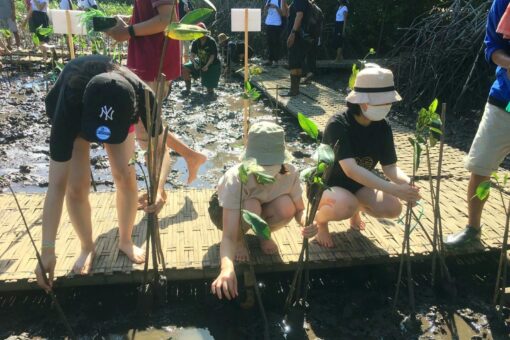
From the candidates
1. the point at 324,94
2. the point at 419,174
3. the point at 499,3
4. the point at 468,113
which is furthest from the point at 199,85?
the point at 499,3

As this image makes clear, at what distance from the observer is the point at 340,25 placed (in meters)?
9.47

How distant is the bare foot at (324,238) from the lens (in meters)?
2.57

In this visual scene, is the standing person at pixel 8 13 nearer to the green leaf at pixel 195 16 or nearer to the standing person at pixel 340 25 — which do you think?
the standing person at pixel 340 25

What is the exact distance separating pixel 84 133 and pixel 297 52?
5.33 meters

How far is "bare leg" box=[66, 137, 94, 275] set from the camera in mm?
2152

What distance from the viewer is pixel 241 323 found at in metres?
2.25

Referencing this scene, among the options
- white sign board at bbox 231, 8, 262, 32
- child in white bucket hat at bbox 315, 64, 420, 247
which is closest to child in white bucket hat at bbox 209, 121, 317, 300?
child in white bucket hat at bbox 315, 64, 420, 247

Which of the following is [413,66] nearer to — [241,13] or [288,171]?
[241,13]

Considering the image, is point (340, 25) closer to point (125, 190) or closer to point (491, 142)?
point (491, 142)

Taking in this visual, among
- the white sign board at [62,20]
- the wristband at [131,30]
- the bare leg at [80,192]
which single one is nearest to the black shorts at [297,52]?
the white sign board at [62,20]

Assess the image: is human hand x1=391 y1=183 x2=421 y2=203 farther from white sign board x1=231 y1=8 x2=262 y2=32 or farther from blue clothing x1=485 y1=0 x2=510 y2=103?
white sign board x1=231 y1=8 x2=262 y2=32

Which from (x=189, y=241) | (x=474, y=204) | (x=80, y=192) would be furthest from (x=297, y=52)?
(x=80, y=192)

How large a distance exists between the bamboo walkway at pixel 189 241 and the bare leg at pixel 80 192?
7 cm

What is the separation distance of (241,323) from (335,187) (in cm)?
87
